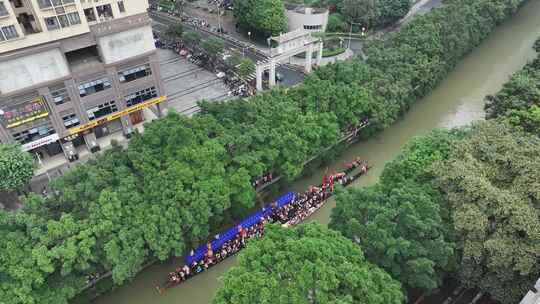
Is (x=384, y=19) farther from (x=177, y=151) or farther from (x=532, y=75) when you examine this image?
(x=177, y=151)

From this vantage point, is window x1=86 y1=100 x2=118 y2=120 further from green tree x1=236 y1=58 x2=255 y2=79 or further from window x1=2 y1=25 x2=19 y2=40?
green tree x1=236 y1=58 x2=255 y2=79

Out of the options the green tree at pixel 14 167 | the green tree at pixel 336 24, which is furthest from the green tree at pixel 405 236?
the green tree at pixel 336 24

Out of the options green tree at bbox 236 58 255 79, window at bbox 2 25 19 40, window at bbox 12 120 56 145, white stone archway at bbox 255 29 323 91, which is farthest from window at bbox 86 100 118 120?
white stone archway at bbox 255 29 323 91

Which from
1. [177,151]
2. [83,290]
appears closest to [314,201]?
[177,151]

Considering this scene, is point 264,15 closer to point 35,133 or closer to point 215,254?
point 35,133

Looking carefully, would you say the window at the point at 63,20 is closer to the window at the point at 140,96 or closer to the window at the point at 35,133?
the window at the point at 140,96

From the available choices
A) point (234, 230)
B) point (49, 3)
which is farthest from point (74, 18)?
point (234, 230)
